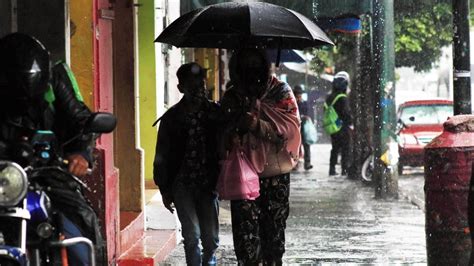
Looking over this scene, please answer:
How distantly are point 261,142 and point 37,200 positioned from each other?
308 cm

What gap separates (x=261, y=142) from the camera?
8359 mm

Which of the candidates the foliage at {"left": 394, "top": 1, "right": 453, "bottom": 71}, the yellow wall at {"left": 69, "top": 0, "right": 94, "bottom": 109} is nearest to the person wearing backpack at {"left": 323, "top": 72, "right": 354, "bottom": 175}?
the foliage at {"left": 394, "top": 1, "right": 453, "bottom": 71}

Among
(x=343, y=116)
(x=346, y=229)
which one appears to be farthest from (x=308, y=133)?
(x=346, y=229)

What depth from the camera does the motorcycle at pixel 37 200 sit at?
5.15 meters

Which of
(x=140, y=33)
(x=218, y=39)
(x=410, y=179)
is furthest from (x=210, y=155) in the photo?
(x=410, y=179)

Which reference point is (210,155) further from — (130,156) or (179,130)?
(130,156)

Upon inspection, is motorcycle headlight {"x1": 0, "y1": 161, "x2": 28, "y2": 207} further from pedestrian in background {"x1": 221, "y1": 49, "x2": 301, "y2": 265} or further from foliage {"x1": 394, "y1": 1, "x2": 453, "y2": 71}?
foliage {"x1": 394, "y1": 1, "x2": 453, "y2": 71}

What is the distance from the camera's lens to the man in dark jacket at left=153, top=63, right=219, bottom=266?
8.48m

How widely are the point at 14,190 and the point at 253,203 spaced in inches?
131

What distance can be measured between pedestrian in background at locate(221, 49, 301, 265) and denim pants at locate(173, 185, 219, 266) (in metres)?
0.33

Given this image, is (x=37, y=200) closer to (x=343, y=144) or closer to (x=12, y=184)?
(x=12, y=184)

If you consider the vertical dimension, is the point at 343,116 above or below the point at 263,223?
below

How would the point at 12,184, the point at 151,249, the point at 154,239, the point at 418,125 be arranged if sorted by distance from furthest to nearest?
the point at 418,125
the point at 154,239
the point at 151,249
the point at 12,184

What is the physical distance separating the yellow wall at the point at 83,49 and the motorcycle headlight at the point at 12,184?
4816 millimetres
